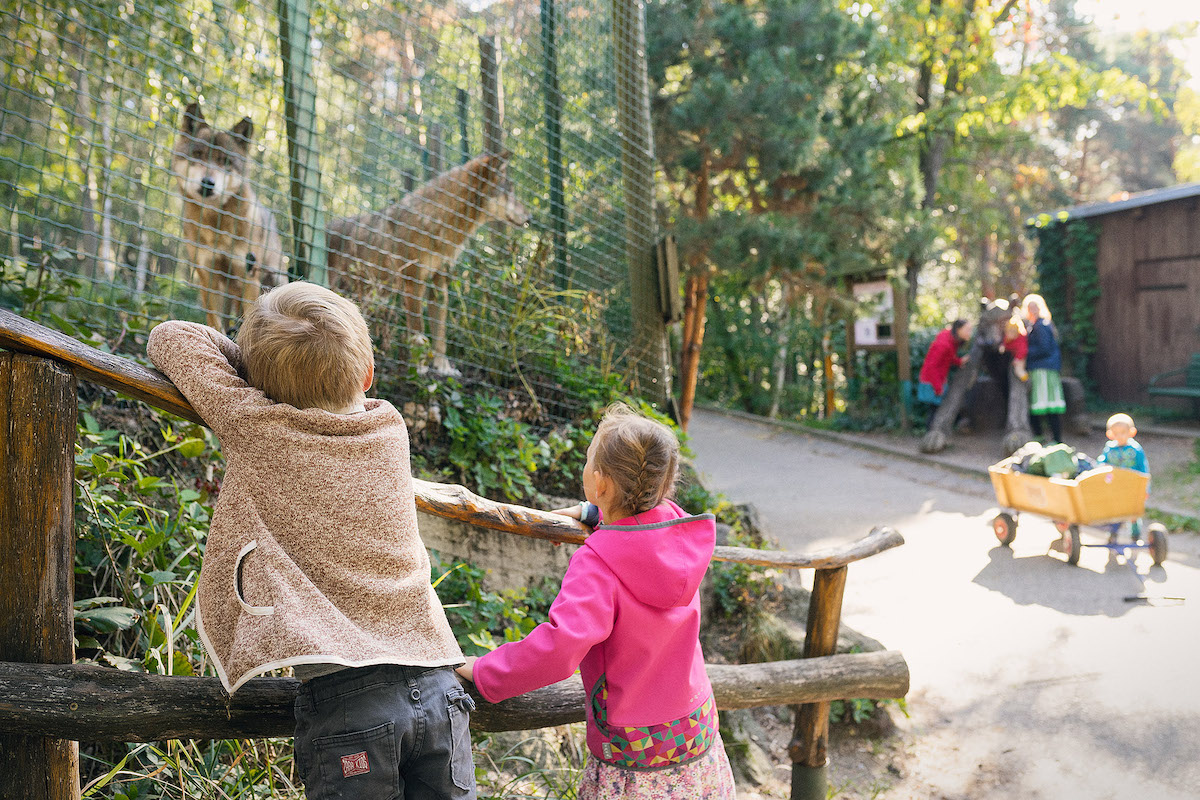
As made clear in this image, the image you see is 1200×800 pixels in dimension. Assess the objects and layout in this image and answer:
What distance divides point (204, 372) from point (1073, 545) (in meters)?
6.11

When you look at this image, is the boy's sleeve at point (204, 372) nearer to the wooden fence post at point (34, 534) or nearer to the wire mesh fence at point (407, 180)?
the wooden fence post at point (34, 534)

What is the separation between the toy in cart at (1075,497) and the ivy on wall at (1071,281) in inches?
249

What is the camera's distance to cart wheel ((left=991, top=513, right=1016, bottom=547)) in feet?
20.7

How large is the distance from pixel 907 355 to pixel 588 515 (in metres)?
9.66

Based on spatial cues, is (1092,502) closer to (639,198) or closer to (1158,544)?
(1158,544)

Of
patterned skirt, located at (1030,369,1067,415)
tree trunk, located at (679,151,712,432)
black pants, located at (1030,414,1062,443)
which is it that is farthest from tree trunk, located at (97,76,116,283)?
black pants, located at (1030,414,1062,443)

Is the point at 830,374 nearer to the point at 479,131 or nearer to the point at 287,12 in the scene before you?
the point at 479,131

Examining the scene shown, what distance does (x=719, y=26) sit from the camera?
8.23m

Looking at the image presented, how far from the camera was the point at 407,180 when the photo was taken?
497 centimetres

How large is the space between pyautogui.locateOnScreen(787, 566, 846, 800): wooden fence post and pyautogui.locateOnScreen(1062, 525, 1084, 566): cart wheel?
3.80m

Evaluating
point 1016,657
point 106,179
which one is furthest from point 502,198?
point 1016,657

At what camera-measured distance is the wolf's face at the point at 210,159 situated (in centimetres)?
378

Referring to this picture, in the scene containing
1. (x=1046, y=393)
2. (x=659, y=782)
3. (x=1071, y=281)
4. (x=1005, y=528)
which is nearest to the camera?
(x=659, y=782)

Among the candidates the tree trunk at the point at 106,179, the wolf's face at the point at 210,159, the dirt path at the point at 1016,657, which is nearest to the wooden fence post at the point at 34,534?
the tree trunk at the point at 106,179
